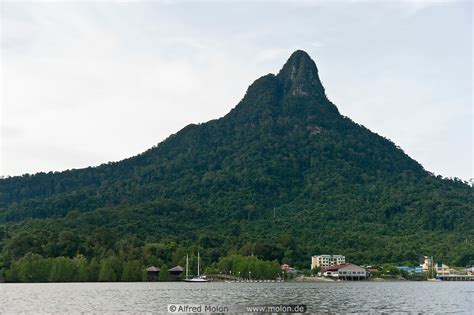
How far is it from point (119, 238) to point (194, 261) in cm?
2070

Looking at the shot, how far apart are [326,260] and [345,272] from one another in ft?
32.0

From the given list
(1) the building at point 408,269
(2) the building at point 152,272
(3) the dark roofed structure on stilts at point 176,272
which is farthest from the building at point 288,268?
(2) the building at point 152,272

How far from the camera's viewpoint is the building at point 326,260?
17350cm

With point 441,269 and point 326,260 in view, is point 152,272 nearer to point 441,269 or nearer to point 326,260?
point 326,260

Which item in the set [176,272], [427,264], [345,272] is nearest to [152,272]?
[176,272]

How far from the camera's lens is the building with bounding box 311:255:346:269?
569 ft

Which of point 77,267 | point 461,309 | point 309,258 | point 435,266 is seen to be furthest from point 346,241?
point 461,309

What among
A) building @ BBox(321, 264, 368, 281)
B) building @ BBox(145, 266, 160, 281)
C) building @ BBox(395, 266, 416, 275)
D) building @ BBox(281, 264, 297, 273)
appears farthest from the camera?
building @ BBox(395, 266, 416, 275)

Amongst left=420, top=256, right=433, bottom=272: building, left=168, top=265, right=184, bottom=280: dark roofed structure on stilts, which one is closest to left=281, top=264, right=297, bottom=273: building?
left=168, top=265, right=184, bottom=280: dark roofed structure on stilts

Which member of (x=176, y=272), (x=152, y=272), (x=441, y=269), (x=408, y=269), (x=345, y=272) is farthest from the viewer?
(x=441, y=269)

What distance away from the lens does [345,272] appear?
165750 mm

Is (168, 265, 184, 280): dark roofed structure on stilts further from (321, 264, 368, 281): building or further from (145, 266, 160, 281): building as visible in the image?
(321, 264, 368, 281): building

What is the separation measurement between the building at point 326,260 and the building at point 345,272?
4802 millimetres

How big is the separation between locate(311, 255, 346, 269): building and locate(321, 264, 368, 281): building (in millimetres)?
4802
